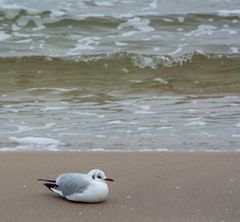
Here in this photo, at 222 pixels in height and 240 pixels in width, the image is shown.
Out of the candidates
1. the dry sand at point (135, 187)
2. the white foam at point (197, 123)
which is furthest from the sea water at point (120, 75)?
the dry sand at point (135, 187)

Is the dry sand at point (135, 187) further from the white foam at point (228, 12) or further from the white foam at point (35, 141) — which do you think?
the white foam at point (228, 12)

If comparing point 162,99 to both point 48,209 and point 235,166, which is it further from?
point 48,209

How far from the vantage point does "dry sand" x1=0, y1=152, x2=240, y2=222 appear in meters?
3.56

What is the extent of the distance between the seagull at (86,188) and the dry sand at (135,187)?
5 cm

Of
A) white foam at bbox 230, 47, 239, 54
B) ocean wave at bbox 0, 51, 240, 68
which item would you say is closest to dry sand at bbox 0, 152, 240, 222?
ocean wave at bbox 0, 51, 240, 68

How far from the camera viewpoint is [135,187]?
413cm

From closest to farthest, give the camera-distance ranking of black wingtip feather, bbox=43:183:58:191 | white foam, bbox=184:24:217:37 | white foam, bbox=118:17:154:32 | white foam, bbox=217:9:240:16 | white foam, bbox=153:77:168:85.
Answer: black wingtip feather, bbox=43:183:58:191, white foam, bbox=153:77:168:85, white foam, bbox=184:24:217:37, white foam, bbox=118:17:154:32, white foam, bbox=217:9:240:16

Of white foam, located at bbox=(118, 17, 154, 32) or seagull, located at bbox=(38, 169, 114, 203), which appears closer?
seagull, located at bbox=(38, 169, 114, 203)

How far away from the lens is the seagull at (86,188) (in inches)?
144

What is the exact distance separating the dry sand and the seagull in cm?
5

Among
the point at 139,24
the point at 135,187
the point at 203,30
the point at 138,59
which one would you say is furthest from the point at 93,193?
the point at 139,24

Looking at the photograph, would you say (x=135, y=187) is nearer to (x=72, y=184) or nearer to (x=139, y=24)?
(x=72, y=184)

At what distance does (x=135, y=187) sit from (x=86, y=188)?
0.54 meters

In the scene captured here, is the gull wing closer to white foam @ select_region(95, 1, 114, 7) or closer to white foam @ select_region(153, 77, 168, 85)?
white foam @ select_region(153, 77, 168, 85)
